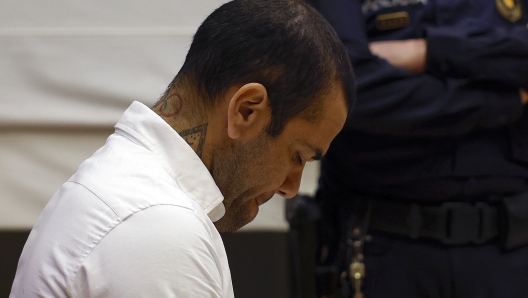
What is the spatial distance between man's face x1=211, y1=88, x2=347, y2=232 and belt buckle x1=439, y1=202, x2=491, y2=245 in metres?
0.58

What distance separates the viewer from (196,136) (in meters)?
1.05

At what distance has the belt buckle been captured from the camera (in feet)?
5.16

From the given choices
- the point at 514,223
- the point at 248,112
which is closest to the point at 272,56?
the point at 248,112

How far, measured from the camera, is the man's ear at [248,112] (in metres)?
0.99

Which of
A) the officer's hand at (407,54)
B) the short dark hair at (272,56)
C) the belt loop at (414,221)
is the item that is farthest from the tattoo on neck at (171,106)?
the belt loop at (414,221)

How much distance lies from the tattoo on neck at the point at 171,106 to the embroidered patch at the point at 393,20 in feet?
2.57

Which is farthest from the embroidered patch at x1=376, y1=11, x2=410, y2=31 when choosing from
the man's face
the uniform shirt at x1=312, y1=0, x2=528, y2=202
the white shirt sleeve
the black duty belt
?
the white shirt sleeve

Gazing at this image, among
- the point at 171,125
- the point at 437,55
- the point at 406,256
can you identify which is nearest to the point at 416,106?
the point at 437,55

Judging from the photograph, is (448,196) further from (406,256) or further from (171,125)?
(171,125)

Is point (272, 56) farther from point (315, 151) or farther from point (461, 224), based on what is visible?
point (461, 224)

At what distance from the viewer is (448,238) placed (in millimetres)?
1576

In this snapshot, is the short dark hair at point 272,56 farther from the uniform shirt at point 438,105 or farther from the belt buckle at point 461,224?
the belt buckle at point 461,224

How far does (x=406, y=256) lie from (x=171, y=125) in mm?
846

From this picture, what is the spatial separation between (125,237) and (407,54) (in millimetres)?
999
